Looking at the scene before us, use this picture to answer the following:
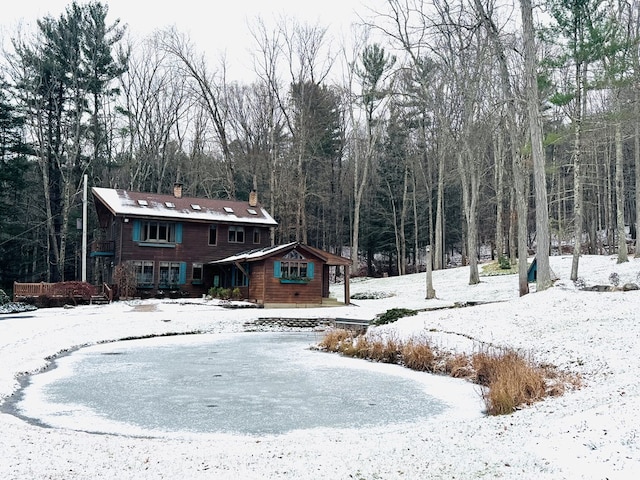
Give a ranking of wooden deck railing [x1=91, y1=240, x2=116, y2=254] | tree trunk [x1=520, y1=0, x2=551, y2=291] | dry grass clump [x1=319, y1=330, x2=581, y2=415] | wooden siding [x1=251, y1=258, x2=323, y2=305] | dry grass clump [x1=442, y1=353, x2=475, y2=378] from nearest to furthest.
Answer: dry grass clump [x1=319, y1=330, x2=581, y2=415] < dry grass clump [x1=442, y1=353, x2=475, y2=378] < tree trunk [x1=520, y1=0, x2=551, y2=291] < wooden siding [x1=251, y1=258, x2=323, y2=305] < wooden deck railing [x1=91, y1=240, x2=116, y2=254]

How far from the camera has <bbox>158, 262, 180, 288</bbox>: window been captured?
31062mm

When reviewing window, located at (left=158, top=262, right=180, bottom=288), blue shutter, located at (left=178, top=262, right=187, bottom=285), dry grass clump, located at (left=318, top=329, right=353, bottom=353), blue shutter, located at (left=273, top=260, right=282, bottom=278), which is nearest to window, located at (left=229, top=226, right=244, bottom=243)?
blue shutter, located at (left=178, top=262, right=187, bottom=285)

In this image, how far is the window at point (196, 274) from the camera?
3198 cm

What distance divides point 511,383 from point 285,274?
20549 millimetres

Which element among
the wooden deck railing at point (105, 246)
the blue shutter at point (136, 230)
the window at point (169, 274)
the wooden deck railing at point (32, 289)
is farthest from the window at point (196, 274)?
the wooden deck railing at point (32, 289)

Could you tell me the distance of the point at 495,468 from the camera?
15.5ft

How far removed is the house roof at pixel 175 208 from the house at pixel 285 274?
4395 millimetres

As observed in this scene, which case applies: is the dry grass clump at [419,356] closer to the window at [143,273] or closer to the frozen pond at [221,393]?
the frozen pond at [221,393]

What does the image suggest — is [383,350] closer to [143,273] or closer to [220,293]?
[220,293]

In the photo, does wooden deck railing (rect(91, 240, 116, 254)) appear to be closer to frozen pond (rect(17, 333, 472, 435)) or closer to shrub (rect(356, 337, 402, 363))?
frozen pond (rect(17, 333, 472, 435))

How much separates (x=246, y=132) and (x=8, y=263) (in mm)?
18510

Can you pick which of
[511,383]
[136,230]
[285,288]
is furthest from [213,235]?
[511,383]

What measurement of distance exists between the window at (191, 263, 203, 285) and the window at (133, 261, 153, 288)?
2384 millimetres

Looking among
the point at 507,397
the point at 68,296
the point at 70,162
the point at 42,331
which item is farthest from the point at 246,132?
the point at 507,397
